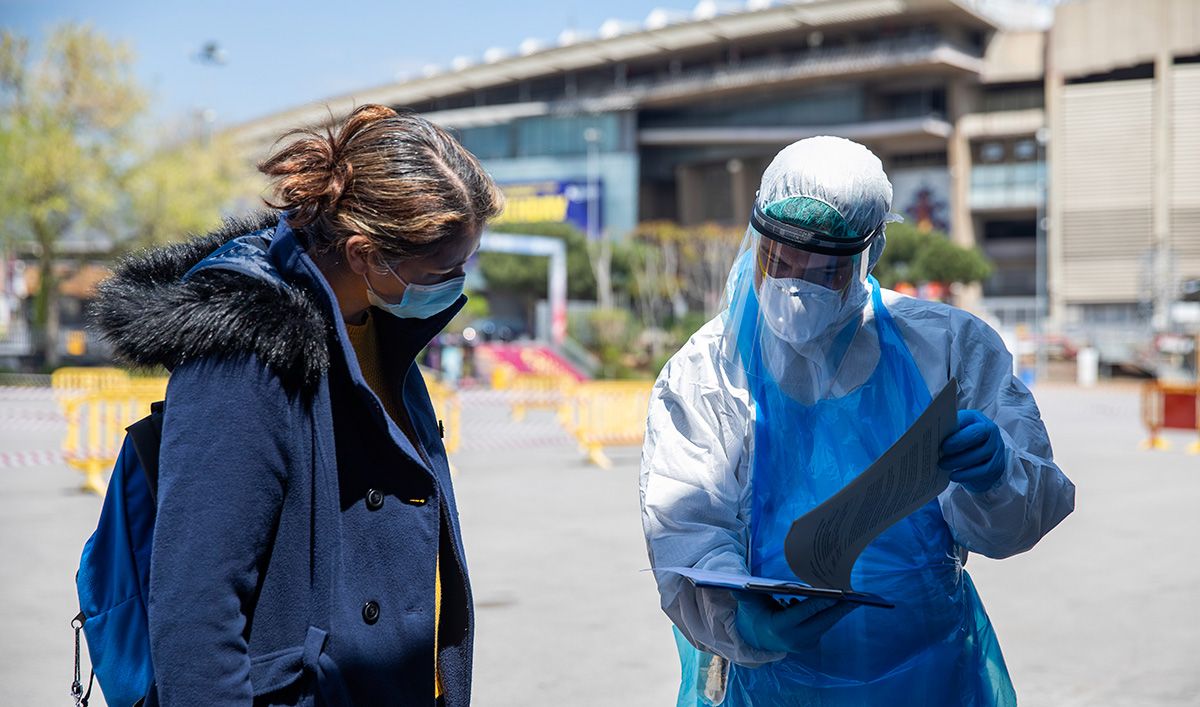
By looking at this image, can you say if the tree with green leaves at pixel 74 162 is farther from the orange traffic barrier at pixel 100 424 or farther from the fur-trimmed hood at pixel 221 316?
the fur-trimmed hood at pixel 221 316

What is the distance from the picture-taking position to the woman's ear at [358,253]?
1.94m

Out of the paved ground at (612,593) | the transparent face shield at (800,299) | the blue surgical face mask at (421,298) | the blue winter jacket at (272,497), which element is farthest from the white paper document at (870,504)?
the paved ground at (612,593)

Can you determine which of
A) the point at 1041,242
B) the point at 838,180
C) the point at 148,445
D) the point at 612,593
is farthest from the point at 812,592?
the point at 1041,242

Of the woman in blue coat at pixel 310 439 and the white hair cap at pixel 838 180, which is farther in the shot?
the white hair cap at pixel 838 180

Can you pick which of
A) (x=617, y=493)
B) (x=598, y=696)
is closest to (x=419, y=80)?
(x=617, y=493)

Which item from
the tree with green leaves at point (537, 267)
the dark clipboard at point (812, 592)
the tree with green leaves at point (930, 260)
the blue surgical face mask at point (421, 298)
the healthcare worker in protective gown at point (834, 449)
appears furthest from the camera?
the tree with green leaves at point (537, 267)

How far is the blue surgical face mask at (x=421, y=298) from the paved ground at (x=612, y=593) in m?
1.73

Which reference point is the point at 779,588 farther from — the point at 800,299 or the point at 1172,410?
Result: the point at 1172,410

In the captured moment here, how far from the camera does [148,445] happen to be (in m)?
1.86

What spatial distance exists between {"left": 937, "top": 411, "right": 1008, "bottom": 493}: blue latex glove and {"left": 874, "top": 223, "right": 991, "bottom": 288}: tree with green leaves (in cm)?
4717

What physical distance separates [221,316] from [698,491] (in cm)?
92

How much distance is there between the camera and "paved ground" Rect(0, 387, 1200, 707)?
17.5ft

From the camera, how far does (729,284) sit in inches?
102

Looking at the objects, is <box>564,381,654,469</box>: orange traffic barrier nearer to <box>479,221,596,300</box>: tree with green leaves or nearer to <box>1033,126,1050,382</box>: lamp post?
<box>1033,126,1050,382</box>: lamp post
